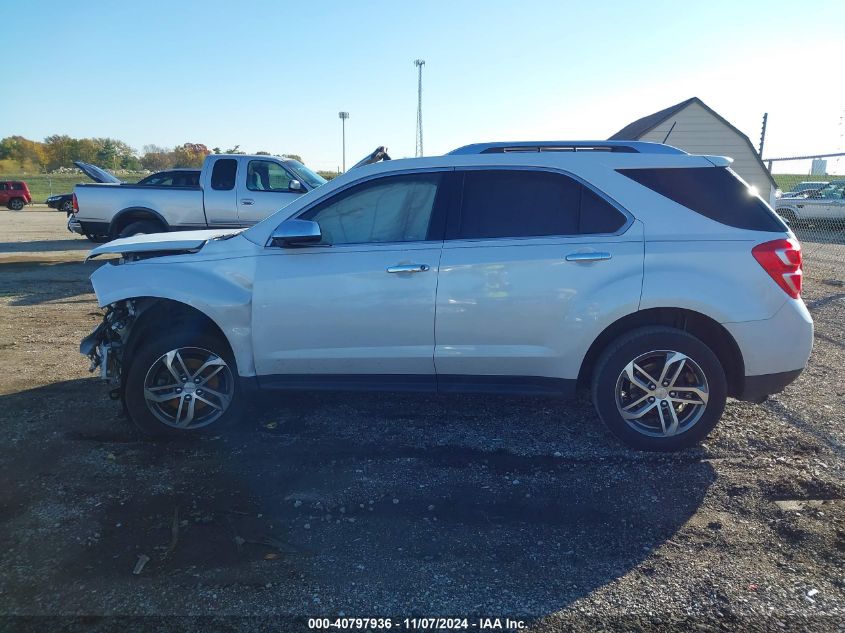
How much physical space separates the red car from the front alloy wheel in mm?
38770

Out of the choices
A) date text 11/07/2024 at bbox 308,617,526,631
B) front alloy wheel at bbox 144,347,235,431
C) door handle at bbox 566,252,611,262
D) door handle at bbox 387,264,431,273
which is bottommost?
date text 11/07/2024 at bbox 308,617,526,631

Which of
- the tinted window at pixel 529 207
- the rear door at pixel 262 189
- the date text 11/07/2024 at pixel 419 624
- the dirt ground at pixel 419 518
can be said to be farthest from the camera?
the rear door at pixel 262 189

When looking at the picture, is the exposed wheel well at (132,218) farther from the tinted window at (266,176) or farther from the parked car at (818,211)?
the parked car at (818,211)

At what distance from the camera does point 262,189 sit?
10531 mm

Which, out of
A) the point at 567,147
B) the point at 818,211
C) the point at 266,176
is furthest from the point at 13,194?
the point at 818,211

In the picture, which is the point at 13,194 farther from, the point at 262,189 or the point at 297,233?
the point at 297,233

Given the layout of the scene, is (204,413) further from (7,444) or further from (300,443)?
(7,444)

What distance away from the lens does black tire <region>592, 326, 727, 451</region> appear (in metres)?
3.70

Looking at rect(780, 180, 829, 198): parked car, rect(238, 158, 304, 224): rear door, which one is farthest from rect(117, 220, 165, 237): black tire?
rect(780, 180, 829, 198): parked car

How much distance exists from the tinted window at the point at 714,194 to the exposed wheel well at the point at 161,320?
3125 mm

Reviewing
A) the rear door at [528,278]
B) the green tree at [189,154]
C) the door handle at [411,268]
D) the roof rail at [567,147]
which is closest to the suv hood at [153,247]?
the door handle at [411,268]

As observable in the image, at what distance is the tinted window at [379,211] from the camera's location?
3.98 m

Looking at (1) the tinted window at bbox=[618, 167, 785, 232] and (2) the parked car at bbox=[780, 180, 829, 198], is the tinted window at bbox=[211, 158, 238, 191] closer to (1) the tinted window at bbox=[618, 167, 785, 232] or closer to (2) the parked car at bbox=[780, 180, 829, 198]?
(1) the tinted window at bbox=[618, 167, 785, 232]

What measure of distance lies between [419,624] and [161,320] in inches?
115
